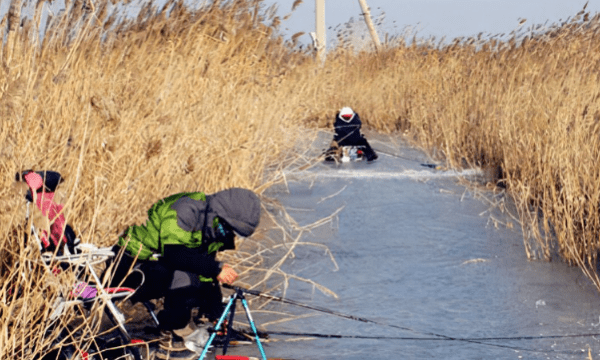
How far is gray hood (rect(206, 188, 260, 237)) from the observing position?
545cm

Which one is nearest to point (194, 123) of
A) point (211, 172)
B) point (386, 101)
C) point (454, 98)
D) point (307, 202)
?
point (211, 172)

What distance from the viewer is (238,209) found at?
215 inches

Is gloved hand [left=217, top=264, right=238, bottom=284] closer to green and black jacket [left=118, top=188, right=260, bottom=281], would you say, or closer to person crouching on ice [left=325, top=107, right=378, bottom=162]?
green and black jacket [left=118, top=188, right=260, bottom=281]

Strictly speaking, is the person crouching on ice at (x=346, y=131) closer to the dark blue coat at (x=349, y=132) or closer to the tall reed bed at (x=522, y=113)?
the dark blue coat at (x=349, y=132)

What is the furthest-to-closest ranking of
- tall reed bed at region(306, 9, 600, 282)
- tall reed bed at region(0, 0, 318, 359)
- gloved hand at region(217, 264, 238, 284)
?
tall reed bed at region(306, 9, 600, 282), gloved hand at region(217, 264, 238, 284), tall reed bed at region(0, 0, 318, 359)

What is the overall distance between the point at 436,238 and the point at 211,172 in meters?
1.96

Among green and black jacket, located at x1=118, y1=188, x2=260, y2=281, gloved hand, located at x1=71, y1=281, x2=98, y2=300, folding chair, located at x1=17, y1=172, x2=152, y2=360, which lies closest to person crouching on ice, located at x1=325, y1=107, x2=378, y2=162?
green and black jacket, located at x1=118, y1=188, x2=260, y2=281

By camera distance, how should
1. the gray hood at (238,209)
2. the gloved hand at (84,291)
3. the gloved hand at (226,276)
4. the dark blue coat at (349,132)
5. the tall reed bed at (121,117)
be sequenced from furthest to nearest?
1. the dark blue coat at (349,132)
2. the gray hood at (238,209)
3. the gloved hand at (226,276)
4. the gloved hand at (84,291)
5. the tall reed bed at (121,117)

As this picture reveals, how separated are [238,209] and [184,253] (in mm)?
362

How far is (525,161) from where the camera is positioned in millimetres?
9266

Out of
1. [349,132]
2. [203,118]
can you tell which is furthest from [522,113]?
[203,118]

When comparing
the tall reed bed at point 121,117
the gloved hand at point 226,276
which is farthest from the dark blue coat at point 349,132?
the gloved hand at point 226,276

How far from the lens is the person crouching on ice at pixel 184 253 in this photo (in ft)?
17.8

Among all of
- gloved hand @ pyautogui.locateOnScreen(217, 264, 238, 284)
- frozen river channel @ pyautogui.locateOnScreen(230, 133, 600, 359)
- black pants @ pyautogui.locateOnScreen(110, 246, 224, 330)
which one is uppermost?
gloved hand @ pyautogui.locateOnScreen(217, 264, 238, 284)
